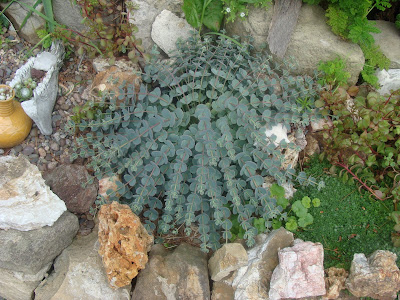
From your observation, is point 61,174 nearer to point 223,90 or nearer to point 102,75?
point 102,75

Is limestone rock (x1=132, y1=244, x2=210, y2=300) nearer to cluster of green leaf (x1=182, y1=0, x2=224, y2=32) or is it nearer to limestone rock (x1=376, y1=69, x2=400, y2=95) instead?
cluster of green leaf (x1=182, y1=0, x2=224, y2=32)

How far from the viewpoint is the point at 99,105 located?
146 inches

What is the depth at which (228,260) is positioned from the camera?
3178mm

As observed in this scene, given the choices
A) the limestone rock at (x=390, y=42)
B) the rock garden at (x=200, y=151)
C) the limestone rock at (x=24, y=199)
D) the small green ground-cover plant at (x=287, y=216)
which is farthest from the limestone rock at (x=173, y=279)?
the limestone rock at (x=390, y=42)

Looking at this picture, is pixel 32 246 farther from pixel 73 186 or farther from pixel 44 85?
pixel 44 85

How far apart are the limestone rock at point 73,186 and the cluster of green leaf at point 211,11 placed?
2008 millimetres

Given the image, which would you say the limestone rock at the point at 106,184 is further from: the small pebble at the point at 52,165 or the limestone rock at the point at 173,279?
the limestone rock at the point at 173,279

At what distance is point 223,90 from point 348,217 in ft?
5.88

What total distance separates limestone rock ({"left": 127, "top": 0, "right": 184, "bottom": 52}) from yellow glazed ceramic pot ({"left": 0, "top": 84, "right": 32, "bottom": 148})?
1.58 meters

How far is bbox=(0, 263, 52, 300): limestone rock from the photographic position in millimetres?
3451

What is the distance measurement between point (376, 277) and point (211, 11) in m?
3.08

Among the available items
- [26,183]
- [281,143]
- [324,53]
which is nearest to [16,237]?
[26,183]

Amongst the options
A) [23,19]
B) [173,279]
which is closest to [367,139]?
[173,279]

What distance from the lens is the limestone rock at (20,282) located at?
3.45 m
